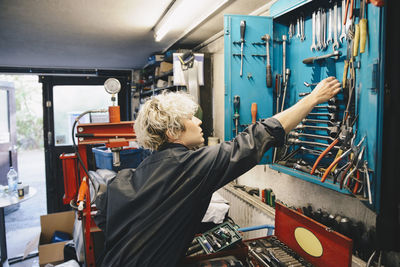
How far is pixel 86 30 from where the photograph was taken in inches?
125

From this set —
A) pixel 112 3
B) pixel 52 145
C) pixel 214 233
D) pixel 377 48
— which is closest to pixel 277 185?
pixel 214 233

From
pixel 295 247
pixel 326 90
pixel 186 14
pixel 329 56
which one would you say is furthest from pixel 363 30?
pixel 186 14

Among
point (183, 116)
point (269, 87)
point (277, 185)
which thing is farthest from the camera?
point (277, 185)

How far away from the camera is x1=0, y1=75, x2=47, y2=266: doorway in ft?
14.2

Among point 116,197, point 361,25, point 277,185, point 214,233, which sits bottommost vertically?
point 214,233

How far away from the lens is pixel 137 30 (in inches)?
127

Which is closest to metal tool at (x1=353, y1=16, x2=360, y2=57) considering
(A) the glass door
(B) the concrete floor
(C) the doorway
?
(B) the concrete floor

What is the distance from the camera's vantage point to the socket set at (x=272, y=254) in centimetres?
143

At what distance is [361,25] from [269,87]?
880 millimetres

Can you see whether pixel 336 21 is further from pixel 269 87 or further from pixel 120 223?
pixel 120 223

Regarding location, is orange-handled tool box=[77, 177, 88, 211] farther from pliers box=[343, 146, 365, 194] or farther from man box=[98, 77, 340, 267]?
pliers box=[343, 146, 365, 194]

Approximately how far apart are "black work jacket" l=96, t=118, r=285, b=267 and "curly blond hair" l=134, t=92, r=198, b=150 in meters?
0.18

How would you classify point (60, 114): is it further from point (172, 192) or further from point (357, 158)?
point (357, 158)

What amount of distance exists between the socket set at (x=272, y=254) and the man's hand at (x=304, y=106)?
76 centimetres
